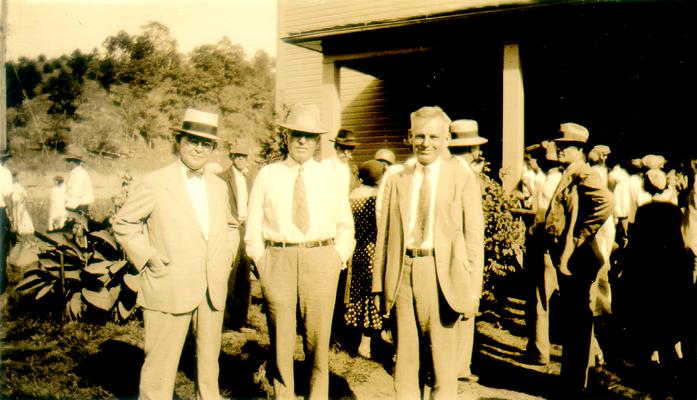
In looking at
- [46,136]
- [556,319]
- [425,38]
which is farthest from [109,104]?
[556,319]

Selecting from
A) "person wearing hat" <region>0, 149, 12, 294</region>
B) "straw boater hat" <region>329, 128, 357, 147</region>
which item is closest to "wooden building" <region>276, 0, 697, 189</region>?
"straw boater hat" <region>329, 128, 357, 147</region>

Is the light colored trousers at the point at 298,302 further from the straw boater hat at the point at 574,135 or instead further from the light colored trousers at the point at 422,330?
the straw boater hat at the point at 574,135

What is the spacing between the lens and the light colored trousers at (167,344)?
3307 millimetres

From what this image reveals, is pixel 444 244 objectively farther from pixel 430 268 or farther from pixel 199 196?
pixel 199 196

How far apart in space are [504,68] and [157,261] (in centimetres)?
668

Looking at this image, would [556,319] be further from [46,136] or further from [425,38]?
[46,136]

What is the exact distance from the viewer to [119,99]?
41531mm

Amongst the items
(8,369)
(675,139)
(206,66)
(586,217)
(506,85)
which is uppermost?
(206,66)

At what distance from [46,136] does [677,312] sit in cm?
4170

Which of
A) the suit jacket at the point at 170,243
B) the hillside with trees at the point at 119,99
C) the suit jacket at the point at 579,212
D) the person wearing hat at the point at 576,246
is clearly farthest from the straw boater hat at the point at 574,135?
the hillside with trees at the point at 119,99

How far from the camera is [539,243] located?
17.0 ft

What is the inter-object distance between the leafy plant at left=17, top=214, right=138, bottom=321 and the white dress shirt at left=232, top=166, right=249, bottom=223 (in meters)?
1.52

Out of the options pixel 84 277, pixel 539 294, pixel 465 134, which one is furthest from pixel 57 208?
pixel 539 294

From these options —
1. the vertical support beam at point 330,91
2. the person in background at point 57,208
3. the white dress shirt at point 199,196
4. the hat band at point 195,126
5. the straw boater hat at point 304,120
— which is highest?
the vertical support beam at point 330,91
